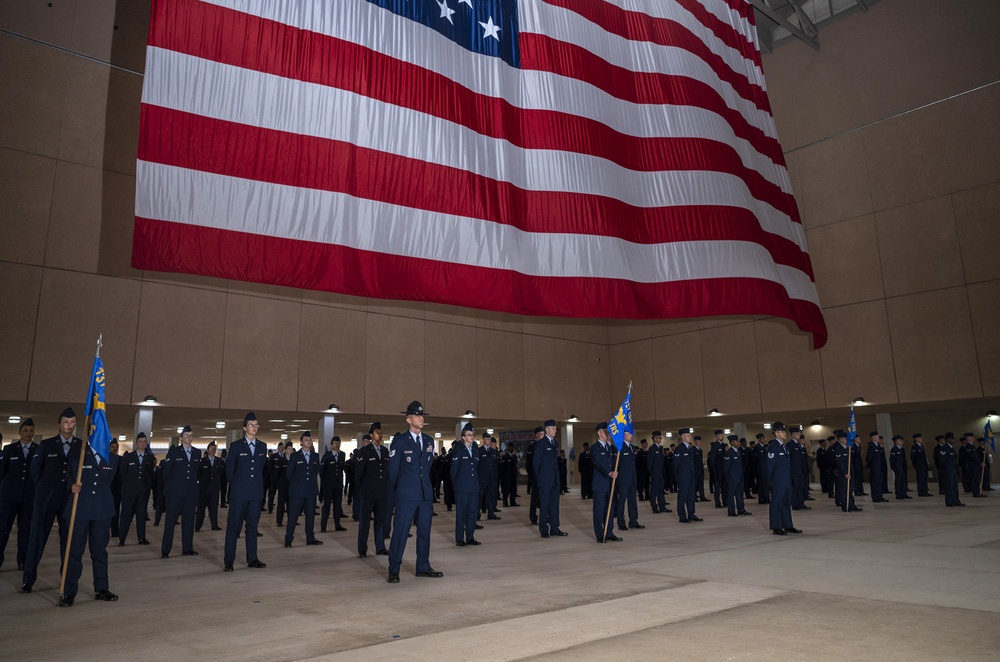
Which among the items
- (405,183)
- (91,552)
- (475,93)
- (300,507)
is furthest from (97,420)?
(475,93)

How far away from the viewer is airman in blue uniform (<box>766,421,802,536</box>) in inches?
383

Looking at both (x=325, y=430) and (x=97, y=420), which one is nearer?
(x=97, y=420)

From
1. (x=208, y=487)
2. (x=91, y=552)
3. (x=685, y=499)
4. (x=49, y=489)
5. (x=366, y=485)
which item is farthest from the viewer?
(x=208, y=487)

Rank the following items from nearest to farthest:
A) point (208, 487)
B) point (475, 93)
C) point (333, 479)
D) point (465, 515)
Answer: point (475, 93) → point (465, 515) → point (208, 487) → point (333, 479)

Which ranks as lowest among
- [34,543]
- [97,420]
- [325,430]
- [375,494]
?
[34,543]

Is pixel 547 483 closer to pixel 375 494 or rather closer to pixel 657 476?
pixel 375 494

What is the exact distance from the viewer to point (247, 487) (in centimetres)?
809

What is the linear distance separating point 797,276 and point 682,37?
12.3 ft

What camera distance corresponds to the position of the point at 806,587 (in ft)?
18.0

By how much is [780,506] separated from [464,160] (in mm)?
6374

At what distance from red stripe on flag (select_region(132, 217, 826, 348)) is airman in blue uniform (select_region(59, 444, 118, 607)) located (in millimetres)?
1885

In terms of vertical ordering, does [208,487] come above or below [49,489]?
below

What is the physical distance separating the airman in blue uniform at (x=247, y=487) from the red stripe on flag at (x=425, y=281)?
7.27 ft

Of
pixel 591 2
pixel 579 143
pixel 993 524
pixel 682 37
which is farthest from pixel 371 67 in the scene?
pixel 993 524
